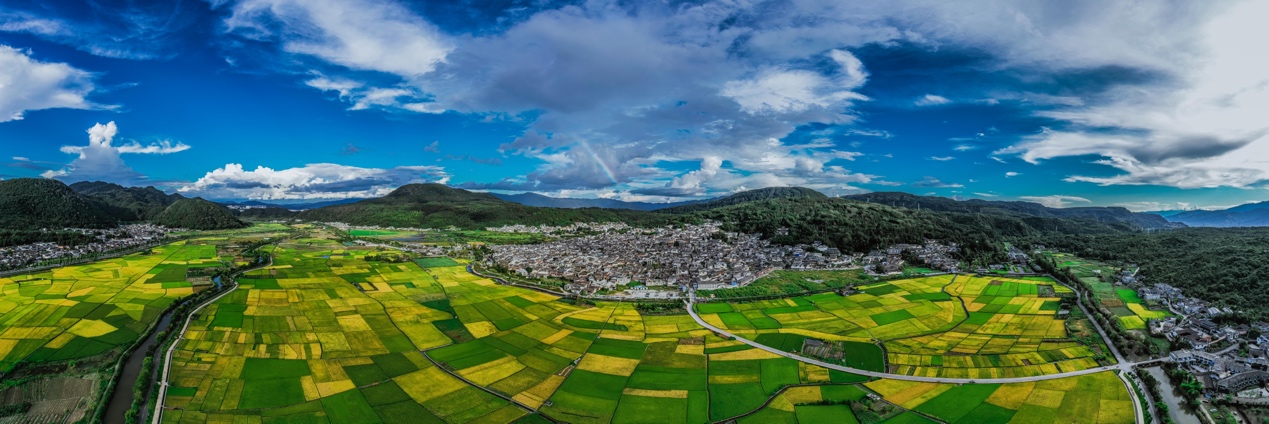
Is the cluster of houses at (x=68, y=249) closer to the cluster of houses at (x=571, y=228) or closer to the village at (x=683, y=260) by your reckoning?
the village at (x=683, y=260)

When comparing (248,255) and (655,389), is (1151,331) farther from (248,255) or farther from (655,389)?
(248,255)

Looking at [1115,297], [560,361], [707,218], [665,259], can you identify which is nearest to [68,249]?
[665,259]

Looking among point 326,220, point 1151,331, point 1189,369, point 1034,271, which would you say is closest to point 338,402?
point 1189,369

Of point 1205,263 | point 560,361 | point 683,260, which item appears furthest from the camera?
point 683,260

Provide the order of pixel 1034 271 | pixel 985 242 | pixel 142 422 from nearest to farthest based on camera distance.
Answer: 1. pixel 142 422
2. pixel 1034 271
3. pixel 985 242

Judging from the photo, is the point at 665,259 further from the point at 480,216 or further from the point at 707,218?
the point at 480,216

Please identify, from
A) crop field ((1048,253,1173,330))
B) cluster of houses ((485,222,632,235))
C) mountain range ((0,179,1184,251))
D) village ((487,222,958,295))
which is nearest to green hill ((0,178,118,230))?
mountain range ((0,179,1184,251))
